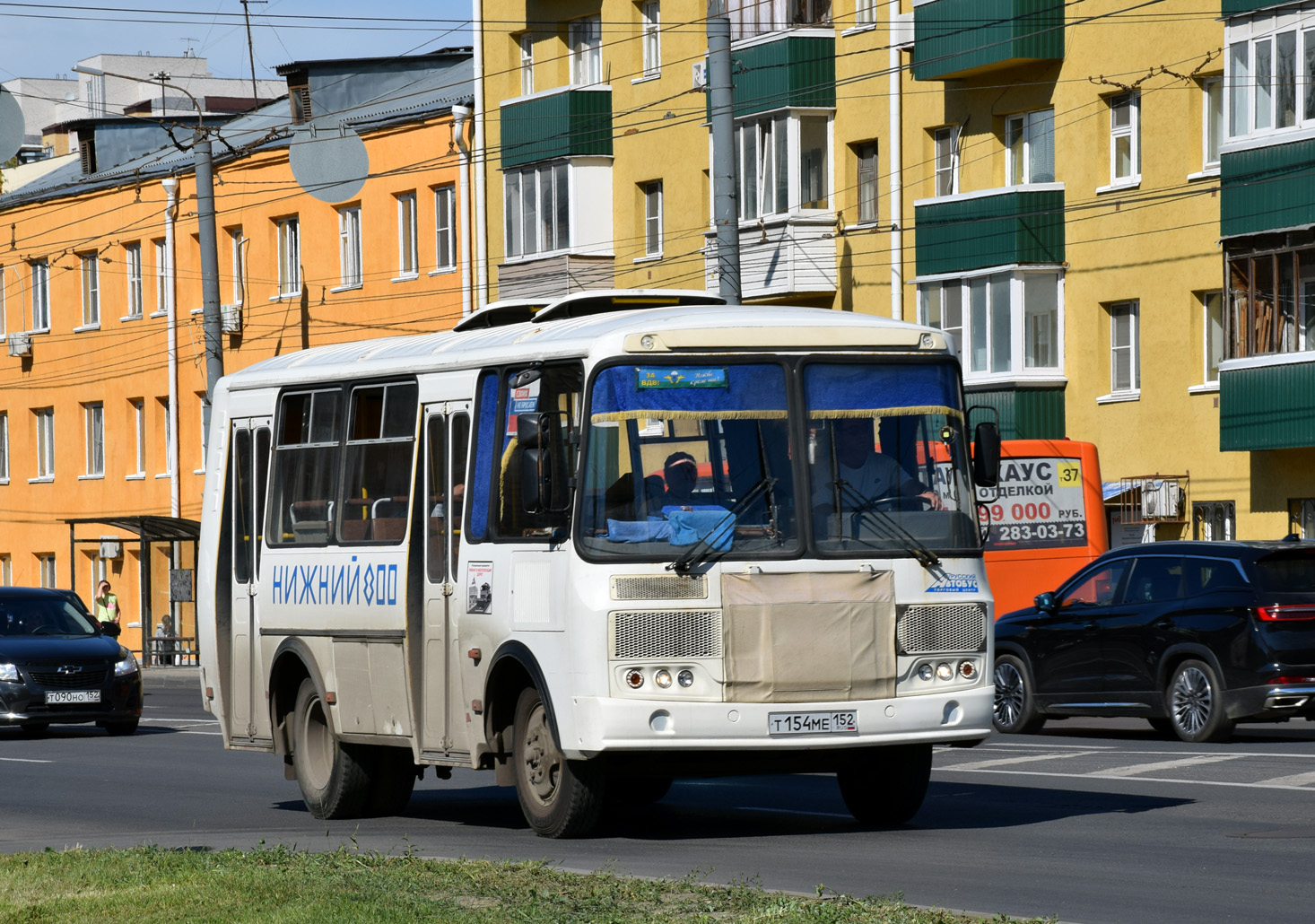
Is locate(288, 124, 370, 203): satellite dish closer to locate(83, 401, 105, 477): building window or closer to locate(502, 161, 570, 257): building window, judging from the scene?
locate(502, 161, 570, 257): building window

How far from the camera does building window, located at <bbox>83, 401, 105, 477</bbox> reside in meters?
60.8

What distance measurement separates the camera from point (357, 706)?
47.6 ft

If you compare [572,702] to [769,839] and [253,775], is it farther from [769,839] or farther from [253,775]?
[253,775]

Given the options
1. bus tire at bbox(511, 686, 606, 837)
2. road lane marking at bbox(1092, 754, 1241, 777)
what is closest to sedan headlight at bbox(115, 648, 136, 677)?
road lane marking at bbox(1092, 754, 1241, 777)

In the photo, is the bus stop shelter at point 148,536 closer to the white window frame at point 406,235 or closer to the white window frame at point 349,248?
the white window frame at point 349,248

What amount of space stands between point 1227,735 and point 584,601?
388 inches

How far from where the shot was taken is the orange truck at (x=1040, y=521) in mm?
31203

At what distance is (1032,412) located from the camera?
37.7 meters

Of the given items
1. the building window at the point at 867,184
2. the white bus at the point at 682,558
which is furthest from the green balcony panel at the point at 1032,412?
the white bus at the point at 682,558

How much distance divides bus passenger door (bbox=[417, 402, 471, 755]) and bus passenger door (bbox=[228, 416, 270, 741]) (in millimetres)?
2219

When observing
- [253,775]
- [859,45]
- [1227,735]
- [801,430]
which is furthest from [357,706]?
[859,45]

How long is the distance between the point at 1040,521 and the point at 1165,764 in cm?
1383

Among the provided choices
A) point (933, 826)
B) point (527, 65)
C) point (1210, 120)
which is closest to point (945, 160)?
point (1210, 120)

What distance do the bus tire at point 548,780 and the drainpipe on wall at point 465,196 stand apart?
36.1 metres
